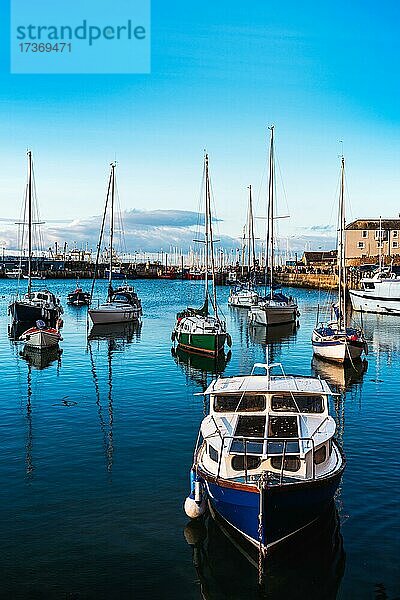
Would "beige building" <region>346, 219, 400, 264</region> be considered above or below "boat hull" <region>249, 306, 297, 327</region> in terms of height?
above

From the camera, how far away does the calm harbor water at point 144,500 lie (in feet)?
47.3

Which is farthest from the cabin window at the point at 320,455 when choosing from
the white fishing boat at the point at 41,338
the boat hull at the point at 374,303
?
the boat hull at the point at 374,303

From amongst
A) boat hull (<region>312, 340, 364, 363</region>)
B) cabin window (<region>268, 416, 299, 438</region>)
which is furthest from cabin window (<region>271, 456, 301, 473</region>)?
boat hull (<region>312, 340, 364, 363</region>)

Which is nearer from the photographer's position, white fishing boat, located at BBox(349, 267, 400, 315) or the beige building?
white fishing boat, located at BBox(349, 267, 400, 315)

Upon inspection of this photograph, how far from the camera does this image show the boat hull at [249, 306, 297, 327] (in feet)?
211

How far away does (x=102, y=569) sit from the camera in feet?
48.9

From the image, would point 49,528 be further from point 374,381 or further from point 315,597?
point 374,381

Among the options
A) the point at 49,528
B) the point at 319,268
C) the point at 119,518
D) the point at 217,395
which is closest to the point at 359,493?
the point at 217,395

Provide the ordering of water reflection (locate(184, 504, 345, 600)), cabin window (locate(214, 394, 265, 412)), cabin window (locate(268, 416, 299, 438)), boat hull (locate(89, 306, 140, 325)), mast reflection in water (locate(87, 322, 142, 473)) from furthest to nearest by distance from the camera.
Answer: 1. boat hull (locate(89, 306, 140, 325))
2. mast reflection in water (locate(87, 322, 142, 473))
3. cabin window (locate(214, 394, 265, 412))
4. cabin window (locate(268, 416, 299, 438))
5. water reflection (locate(184, 504, 345, 600))

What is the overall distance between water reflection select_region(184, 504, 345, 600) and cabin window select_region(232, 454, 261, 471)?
68.7 inches

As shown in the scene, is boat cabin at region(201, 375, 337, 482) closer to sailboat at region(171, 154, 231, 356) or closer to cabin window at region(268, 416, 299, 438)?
cabin window at region(268, 416, 299, 438)

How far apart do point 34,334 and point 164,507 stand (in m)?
32.1

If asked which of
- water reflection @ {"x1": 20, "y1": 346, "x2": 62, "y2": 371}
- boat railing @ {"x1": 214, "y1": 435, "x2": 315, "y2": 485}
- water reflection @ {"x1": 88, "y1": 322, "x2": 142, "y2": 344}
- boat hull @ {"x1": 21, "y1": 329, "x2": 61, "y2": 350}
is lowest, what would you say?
water reflection @ {"x1": 20, "y1": 346, "x2": 62, "y2": 371}

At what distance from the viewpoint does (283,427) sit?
1755cm
